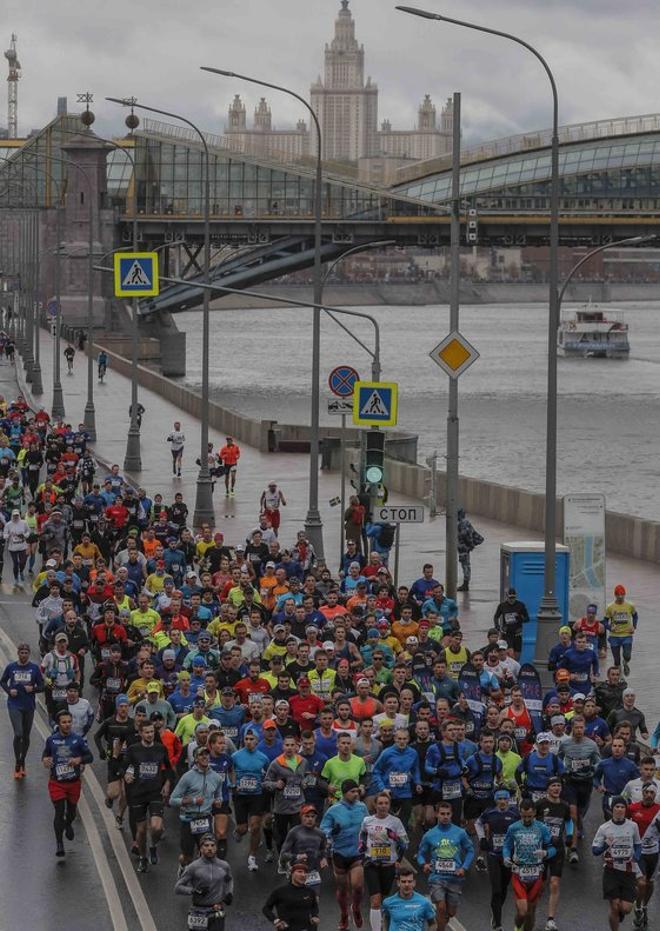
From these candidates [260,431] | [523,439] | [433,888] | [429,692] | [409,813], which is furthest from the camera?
[523,439]

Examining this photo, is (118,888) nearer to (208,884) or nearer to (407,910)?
(208,884)

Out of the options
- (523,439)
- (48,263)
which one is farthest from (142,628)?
(48,263)

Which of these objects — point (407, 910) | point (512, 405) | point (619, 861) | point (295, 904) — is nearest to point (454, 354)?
point (619, 861)

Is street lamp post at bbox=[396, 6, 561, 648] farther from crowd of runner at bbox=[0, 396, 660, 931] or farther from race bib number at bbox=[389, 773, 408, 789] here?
race bib number at bbox=[389, 773, 408, 789]

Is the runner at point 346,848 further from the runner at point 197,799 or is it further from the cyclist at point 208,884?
the cyclist at point 208,884

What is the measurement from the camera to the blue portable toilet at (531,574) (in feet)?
82.2

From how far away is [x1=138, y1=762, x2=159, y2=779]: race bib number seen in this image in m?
15.3

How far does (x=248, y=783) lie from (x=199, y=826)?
734mm

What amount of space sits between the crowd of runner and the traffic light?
271 inches

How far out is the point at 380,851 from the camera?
13516 mm

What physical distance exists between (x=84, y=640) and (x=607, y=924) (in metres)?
7.35

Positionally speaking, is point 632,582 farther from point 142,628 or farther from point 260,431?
point 260,431

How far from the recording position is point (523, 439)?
82.9m

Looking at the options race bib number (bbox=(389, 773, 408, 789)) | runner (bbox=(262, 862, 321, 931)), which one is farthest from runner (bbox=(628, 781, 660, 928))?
runner (bbox=(262, 862, 321, 931))
